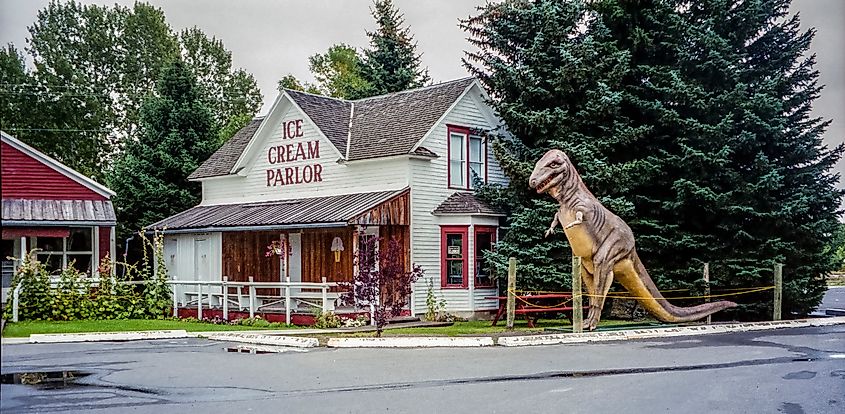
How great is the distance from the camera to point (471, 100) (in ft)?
91.1

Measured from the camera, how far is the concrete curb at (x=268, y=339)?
1809 cm

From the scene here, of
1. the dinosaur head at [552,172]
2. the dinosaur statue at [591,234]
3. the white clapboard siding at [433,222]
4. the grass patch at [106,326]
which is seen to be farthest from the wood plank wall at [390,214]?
the dinosaur head at [552,172]

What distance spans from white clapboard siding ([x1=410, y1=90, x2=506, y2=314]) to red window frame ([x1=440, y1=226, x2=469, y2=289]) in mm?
100

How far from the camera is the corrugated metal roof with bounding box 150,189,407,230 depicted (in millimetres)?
24250

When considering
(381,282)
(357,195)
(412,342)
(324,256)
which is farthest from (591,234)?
(324,256)

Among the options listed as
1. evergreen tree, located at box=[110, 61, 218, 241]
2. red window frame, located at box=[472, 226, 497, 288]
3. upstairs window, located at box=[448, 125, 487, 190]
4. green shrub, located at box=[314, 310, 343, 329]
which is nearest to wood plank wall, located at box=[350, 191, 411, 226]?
red window frame, located at box=[472, 226, 497, 288]

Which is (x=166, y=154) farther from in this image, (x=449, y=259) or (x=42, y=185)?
(x=449, y=259)

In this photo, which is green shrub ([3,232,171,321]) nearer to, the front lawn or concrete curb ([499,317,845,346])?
the front lawn

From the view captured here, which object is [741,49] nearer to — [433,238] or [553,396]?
[433,238]

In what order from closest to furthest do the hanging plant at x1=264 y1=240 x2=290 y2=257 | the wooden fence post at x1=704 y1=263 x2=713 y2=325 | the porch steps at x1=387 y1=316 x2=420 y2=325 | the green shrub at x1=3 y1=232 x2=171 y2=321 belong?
the wooden fence post at x1=704 y1=263 x2=713 y2=325 → the porch steps at x1=387 y1=316 x2=420 y2=325 → the green shrub at x1=3 y1=232 x2=171 y2=321 → the hanging plant at x1=264 y1=240 x2=290 y2=257

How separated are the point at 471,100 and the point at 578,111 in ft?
14.1

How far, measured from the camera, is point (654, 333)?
1931 centimetres

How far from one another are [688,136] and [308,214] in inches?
430

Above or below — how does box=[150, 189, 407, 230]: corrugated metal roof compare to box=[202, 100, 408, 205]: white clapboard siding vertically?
below
